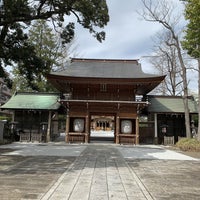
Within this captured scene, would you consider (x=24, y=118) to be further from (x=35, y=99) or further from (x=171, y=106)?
(x=171, y=106)

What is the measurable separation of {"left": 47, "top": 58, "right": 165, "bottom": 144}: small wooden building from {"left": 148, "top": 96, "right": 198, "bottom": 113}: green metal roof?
7.19ft

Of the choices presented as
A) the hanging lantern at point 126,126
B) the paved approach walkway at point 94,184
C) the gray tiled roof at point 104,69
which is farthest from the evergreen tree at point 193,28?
the hanging lantern at point 126,126

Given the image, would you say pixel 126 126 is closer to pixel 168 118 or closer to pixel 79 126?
pixel 79 126

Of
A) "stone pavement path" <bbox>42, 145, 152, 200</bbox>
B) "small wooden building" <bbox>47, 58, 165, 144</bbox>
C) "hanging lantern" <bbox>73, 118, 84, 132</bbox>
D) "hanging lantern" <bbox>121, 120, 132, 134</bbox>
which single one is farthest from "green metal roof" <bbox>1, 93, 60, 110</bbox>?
"stone pavement path" <bbox>42, 145, 152, 200</bbox>

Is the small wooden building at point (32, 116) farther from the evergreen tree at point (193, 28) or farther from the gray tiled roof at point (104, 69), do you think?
the evergreen tree at point (193, 28)

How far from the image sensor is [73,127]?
Result: 849 inches

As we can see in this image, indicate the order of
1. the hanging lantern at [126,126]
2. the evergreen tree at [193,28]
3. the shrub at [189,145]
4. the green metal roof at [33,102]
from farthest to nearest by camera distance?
the green metal roof at [33,102] < the hanging lantern at [126,126] < the shrub at [189,145] < the evergreen tree at [193,28]

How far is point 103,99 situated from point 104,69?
347 cm

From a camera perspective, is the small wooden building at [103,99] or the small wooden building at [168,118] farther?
the small wooden building at [168,118]

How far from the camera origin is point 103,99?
2150cm

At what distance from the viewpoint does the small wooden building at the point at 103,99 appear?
20.3 metres

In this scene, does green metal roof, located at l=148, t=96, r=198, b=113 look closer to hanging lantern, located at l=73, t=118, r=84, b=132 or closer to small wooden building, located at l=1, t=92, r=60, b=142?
hanging lantern, located at l=73, t=118, r=84, b=132

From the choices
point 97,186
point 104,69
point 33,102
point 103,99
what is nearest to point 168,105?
point 103,99

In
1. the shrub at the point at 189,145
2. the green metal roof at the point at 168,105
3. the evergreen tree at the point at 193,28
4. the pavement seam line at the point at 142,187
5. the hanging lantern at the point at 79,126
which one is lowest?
the pavement seam line at the point at 142,187
